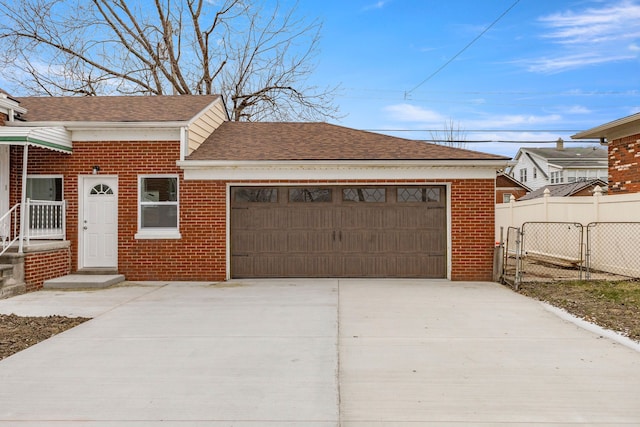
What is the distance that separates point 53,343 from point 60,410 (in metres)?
2.30

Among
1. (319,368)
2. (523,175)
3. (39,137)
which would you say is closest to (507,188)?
(523,175)

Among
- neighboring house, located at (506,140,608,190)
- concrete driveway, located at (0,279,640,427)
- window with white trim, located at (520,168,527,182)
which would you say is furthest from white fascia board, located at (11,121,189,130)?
window with white trim, located at (520,168,527,182)

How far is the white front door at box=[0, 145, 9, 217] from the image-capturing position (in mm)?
11016

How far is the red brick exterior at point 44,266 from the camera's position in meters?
9.78

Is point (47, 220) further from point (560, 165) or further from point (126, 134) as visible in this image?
point (560, 165)

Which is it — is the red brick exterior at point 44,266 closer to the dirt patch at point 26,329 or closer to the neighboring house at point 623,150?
the dirt patch at point 26,329

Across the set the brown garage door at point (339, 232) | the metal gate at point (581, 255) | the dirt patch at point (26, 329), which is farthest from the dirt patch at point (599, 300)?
the dirt patch at point (26, 329)

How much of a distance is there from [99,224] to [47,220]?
3.63 feet

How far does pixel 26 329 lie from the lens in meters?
6.64

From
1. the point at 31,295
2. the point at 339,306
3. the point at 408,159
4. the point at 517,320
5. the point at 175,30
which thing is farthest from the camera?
the point at 175,30

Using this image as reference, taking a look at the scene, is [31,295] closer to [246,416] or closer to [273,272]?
[273,272]

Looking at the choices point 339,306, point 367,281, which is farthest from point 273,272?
point 339,306

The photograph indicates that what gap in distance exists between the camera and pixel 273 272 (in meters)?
11.4

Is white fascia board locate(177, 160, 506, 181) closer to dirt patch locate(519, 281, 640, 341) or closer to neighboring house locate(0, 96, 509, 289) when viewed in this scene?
neighboring house locate(0, 96, 509, 289)
